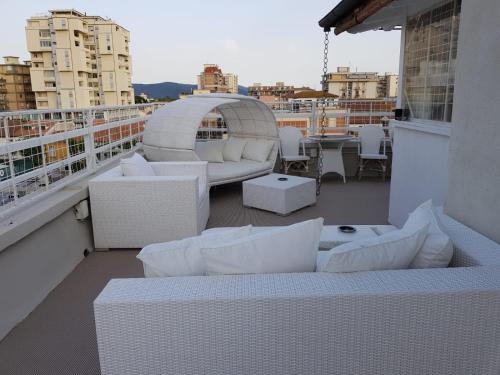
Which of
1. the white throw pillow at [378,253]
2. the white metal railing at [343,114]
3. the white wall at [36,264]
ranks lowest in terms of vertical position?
the white wall at [36,264]

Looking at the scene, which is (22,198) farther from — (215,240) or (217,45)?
(217,45)

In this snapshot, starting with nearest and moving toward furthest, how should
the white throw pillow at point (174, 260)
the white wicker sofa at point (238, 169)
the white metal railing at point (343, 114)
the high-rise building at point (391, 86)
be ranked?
the white throw pillow at point (174, 260) < the high-rise building at point (391, 86) < the white wicker sofa at point (238, 169) < the white metal railing at point (343, 114)

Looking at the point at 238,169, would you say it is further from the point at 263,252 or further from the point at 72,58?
the point at 72,58

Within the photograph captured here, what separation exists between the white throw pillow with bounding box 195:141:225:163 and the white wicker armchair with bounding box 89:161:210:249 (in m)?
2.96

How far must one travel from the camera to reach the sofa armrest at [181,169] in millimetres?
4801

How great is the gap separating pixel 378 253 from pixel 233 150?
18.1 ft

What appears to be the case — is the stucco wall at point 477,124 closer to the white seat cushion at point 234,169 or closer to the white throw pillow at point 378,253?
the white throw pillow at point 378,253

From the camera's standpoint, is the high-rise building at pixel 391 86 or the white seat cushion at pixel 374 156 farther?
the white seat cushion at pixel 374 156

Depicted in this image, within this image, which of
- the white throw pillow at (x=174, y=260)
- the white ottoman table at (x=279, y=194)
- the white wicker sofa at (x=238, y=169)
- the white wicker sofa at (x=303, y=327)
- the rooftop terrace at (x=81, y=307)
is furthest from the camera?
the white wicker sofa at (x=238, y=169)

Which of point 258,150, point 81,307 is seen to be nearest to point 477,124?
point 81,307

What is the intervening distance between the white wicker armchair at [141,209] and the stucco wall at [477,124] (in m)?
2.46

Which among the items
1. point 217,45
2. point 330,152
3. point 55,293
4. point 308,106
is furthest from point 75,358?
point 217,45

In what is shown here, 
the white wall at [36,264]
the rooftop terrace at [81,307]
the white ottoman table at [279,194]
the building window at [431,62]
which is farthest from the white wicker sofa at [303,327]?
the white ottoman table at [279,194]

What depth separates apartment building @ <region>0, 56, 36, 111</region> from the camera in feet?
155
